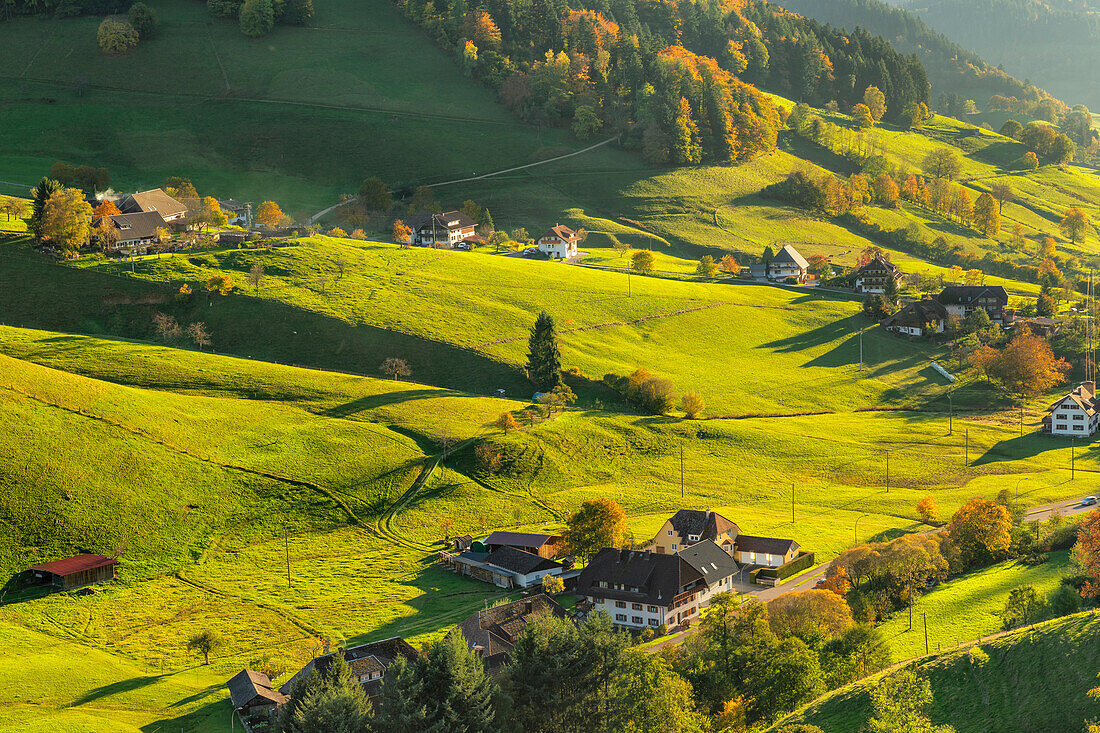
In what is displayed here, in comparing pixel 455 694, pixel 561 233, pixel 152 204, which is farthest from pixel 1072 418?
pixel 152 204

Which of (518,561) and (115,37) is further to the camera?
(115,37)

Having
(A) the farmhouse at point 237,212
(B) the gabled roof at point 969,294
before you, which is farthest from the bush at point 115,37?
(B) the gabled roof at point 969,294

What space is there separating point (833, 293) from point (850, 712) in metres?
121

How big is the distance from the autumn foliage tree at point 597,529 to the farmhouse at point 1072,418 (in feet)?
189

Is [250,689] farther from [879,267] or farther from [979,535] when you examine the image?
[879,267]

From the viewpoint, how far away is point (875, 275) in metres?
151

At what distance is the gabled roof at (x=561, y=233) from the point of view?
505ft

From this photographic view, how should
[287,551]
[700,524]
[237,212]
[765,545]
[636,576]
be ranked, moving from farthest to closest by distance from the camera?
[237,212]
[700,524]
[287,551]
[765,545]
[636,576]

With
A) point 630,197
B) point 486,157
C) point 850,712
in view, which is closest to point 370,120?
point 486,157

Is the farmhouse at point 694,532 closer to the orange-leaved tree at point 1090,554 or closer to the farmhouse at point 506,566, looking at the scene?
the farmhouse at point 506,566

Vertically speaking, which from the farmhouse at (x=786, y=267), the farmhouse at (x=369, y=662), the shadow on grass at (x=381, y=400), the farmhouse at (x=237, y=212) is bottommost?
the shadow on grass at (x=381, y=400)

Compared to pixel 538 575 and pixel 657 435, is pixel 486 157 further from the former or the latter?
pixel 538 575

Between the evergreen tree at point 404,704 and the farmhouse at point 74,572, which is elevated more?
the evergreen tree at point 404,704

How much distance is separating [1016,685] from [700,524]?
4377 centimetres
